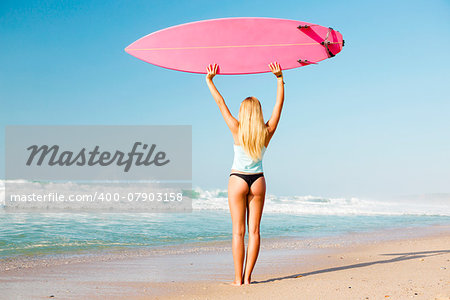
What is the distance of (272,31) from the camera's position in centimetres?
434

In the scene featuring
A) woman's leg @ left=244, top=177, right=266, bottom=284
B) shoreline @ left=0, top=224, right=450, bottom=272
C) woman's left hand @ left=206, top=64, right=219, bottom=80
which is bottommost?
shoreline @ left=0, top=224, right=450, bottom=272

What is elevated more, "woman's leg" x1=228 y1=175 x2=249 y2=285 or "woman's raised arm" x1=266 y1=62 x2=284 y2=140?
"woman's raised arm" x1=266 y1=62 x2=284 y2=140

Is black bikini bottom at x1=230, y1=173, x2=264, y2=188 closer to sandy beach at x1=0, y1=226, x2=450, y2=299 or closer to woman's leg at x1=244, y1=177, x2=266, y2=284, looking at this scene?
woman's leg at x1=244, y1=177, x2=266, y2=284

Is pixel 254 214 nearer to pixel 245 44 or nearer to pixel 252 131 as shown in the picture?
pixel 252 131

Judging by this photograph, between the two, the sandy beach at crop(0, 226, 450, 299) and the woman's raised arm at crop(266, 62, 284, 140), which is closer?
the sandy beach at crop(0, 226, 450, 299)

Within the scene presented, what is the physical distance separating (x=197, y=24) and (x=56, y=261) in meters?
3.24

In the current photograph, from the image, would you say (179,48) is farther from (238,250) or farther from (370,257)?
(370,257)

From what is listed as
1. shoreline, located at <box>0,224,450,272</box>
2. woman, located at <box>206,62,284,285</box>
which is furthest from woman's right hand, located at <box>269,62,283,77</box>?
shoreline, located at <box>0,224,450,272</box>

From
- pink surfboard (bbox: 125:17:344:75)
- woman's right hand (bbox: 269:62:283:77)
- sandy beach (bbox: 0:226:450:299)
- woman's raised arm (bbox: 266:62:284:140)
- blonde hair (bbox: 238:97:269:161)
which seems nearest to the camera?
sandy beach (bbox: 0:226:450:299)

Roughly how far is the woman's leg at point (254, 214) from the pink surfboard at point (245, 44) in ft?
4.73

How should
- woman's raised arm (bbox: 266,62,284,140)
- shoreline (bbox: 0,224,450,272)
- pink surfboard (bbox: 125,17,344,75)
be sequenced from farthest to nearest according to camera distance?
1. shoreline (bbox: 0,224,450,272)
2. pink surfboard (bbox: 125,17,344,75)
3. woman's raised arm (bbox: 266,62,284,140)

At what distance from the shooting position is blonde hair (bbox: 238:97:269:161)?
3256 millimetres

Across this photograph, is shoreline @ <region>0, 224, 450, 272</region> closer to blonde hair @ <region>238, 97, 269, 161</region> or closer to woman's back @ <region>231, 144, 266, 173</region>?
woman's back @ <region>231, 144, 266, 173</region>

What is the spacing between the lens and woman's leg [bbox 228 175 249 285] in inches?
128
